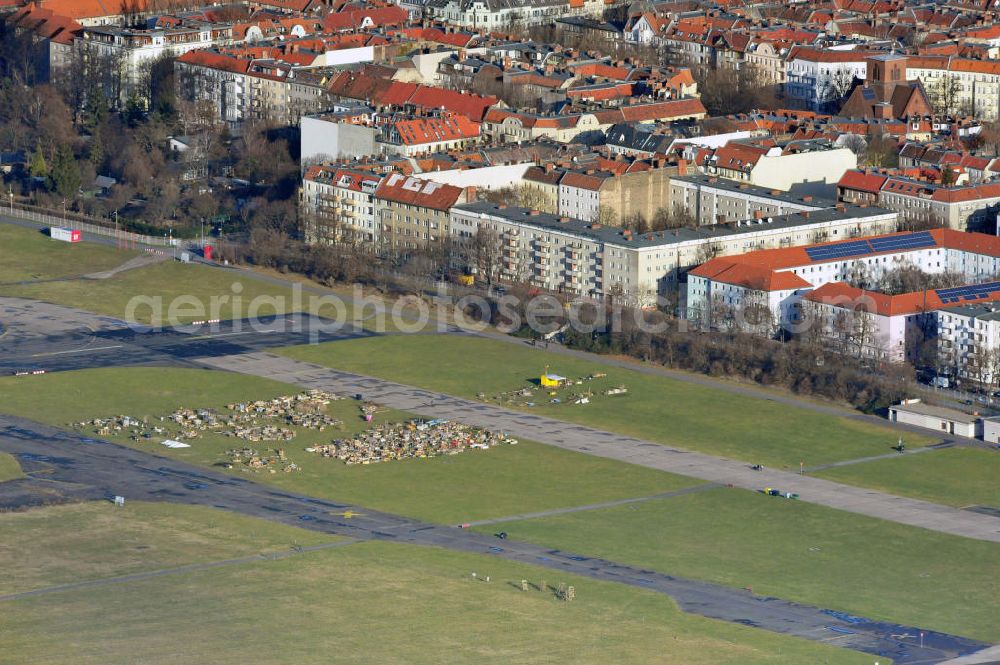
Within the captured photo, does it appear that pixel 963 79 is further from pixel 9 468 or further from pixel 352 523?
pixel 9 468

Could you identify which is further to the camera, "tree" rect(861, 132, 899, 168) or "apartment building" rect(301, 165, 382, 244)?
"tree" rect(861, 132, 899, 168)

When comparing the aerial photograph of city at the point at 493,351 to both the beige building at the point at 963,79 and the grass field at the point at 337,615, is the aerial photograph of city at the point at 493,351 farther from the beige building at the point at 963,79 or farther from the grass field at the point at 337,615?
the beige building at the point at 963,79

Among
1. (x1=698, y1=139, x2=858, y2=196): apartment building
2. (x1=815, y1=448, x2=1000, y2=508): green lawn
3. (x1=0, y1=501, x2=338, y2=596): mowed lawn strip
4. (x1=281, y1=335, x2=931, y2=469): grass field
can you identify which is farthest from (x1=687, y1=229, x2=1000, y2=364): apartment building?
(x1=0, y1=501, x2=338, y2=596): mowed lawn strip

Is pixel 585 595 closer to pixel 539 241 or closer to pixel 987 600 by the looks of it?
pixel 987 600

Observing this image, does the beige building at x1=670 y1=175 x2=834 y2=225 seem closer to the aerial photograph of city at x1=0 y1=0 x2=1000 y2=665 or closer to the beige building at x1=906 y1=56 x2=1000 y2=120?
the aerial photograph of city at x1=0 y1=0 x2=1000 y2=665

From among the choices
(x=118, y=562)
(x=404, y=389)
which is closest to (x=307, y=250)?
(x=404, y=389)

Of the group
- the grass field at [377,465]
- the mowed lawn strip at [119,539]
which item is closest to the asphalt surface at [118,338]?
the grass field at [377,465]
